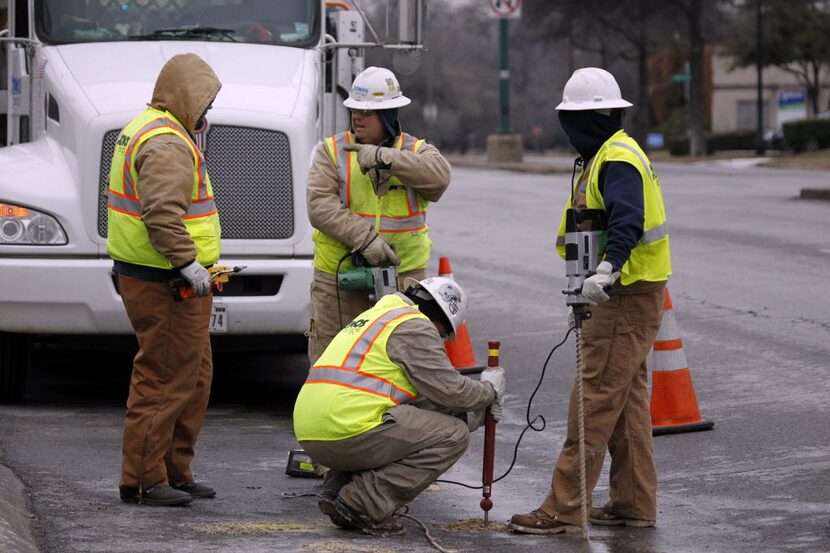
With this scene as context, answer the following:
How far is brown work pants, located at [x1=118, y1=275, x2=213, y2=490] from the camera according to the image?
6.70m

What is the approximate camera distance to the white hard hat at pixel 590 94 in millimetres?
6348

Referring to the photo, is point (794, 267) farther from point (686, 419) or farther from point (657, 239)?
point (657, 239)

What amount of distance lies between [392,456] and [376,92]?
1.88m

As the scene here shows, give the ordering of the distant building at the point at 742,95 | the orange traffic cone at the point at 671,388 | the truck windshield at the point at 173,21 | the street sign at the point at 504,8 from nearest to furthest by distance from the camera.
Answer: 1. the orange traffic cone at the point at 671,388
2. the truck windshield at the point at 173,21
3. the street sign at the point at 504,8
4. the distant building at the point at 742,95

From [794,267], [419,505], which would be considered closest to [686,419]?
[419,505]

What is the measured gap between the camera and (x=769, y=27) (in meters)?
61.4

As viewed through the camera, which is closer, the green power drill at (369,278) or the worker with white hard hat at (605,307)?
the worker with white hard hat at (605,307)

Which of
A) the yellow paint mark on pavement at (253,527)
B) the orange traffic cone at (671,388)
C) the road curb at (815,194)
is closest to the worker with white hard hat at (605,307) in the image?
the yellow paint mark on pavement at (253,527)

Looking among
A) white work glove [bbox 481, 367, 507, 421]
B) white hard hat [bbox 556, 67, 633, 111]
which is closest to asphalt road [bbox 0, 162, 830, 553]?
white work glove [bbox 481, 367, 507, 421]

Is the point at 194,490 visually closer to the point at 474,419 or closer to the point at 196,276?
the point at 196,276

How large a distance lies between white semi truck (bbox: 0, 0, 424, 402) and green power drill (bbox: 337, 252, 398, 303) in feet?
5.55

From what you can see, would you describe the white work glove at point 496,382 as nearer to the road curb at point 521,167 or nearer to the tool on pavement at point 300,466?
the tool on pavement at point 300,466

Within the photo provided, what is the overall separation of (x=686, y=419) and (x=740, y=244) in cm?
905

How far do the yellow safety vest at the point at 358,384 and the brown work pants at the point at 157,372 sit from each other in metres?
0.73
